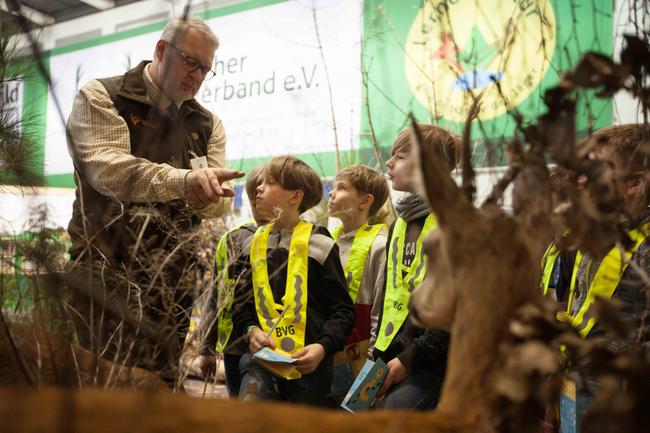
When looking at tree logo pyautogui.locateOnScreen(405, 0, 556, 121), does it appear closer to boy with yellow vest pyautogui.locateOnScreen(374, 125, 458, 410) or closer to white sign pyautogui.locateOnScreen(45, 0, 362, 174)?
boy with yellow vest pyautogui.locateOnScreen(374, 125, 458, 410)

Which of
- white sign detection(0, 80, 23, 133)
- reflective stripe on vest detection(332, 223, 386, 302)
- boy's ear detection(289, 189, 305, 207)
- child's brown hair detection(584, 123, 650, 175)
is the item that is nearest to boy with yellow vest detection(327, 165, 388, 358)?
reflective stripe on vest detection(332, 223, 386, 302)

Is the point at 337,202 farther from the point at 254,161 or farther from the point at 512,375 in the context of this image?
the point at 512,375

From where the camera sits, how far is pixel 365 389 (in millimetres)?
1691

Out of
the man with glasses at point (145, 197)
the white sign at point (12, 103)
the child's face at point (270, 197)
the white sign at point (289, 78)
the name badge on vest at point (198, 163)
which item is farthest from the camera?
the white sign at point (289, 78)

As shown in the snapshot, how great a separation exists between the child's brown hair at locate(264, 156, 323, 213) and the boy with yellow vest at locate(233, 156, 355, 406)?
0.60 ft

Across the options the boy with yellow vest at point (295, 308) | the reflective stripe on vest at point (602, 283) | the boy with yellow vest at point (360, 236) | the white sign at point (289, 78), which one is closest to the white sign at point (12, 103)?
the boy with yellow vest at point (295, 308)

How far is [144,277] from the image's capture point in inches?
55.1

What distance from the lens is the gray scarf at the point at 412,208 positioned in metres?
2.10

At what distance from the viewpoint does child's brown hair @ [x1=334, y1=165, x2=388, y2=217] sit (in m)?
3.08

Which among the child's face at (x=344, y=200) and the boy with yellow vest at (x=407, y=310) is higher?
the child's face at (x=344, y=200)

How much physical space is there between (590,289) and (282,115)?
2.72 metres

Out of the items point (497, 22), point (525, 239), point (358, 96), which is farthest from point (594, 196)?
point (358, 96)

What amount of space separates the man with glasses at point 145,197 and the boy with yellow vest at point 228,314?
0.37ft

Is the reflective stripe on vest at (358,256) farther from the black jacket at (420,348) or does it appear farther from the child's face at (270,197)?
the black jacket at (420,348)
